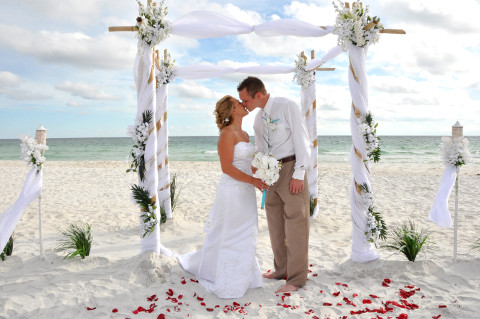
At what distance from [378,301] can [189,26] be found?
4354mm

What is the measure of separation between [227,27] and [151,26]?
1.12 meters

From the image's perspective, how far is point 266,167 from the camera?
365 centimetres

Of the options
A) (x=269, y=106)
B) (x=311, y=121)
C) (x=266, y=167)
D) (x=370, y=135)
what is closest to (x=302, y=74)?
(x=311, y=121)

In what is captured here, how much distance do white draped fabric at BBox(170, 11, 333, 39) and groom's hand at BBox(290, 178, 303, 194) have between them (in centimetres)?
251

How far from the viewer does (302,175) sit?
153 inches

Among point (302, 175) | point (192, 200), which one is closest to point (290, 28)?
point (302, 175)

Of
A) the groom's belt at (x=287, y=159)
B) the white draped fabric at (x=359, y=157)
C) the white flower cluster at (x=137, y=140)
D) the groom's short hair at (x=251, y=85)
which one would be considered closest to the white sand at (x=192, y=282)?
the white draped fabric at (x=359, y=157)

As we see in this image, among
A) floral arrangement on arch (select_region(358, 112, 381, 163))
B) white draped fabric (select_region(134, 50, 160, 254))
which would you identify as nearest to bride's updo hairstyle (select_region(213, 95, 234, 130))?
white draped fabric (select_region(134, 50, 160, 254))

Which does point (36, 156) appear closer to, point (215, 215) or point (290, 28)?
point (215, 215)

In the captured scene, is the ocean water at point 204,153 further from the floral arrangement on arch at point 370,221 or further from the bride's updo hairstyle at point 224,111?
the bride's updo hairstyle at point 224,111

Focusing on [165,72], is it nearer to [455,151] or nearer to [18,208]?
[18,208]

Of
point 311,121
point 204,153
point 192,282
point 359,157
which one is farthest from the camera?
point 204,153

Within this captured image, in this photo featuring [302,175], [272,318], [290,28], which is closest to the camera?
[272,318]

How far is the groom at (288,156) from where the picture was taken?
390cm
